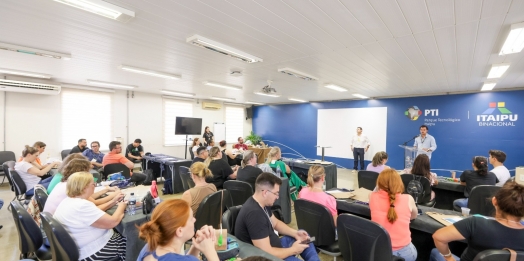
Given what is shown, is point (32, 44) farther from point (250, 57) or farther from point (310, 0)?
point (310, 0)

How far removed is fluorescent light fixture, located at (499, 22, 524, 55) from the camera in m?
2.69

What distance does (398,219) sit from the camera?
208 cm

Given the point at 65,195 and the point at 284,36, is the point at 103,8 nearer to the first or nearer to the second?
the point at 65,195

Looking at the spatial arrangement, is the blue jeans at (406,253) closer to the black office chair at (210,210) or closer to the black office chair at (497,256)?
the black office chair at (497,256)

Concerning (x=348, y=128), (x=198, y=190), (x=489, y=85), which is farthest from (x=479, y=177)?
(x=348, y=128)

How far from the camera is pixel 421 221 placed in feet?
7.50

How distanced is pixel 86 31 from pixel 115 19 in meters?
0.75

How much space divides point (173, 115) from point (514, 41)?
9.39m

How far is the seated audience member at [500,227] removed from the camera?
1519mm

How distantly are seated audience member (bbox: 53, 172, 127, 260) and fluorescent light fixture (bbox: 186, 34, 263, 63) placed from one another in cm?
199

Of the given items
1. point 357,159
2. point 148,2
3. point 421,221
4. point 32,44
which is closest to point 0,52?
point 32,44

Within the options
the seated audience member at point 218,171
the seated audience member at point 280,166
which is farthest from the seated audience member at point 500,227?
the seated audience member at point 218,171

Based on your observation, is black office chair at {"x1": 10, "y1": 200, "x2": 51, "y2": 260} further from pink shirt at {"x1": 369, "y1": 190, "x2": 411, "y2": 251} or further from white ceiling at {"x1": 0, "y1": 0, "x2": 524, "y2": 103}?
pink shirt at {"x1": 369, "y1": 190, "x2": 411, "y2": 251}

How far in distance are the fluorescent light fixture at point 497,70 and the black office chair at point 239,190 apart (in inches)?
184
